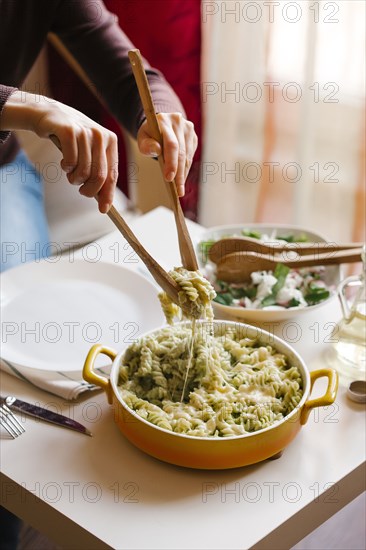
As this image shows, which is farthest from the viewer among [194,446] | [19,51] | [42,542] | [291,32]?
[291,32]

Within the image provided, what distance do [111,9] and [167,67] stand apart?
0.26m

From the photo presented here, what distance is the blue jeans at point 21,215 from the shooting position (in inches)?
71.4

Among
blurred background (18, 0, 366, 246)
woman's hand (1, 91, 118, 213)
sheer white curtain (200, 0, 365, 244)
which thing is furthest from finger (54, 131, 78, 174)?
sheer white curtain (200, 0, 365, 244)

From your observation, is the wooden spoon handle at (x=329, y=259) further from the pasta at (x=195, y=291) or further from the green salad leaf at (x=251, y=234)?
the pasta at (x=195, y=291)

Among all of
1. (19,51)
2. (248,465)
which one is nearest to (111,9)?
(19,51)

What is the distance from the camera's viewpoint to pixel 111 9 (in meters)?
2.47

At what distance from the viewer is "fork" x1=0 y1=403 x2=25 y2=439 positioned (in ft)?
3.71

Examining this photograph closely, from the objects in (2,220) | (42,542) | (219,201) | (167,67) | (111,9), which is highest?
(111,9)

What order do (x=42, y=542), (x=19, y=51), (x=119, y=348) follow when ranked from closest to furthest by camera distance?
(x=119, y=348) → (x=42, y=542) → (x=19, y=51)

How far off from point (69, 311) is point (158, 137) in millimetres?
378

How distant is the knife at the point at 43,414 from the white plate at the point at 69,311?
0.07 meters

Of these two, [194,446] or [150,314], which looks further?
[150,314]

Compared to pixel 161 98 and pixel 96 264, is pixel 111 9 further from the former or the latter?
pixel 96 264

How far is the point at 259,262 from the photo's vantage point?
1404 millimetres
